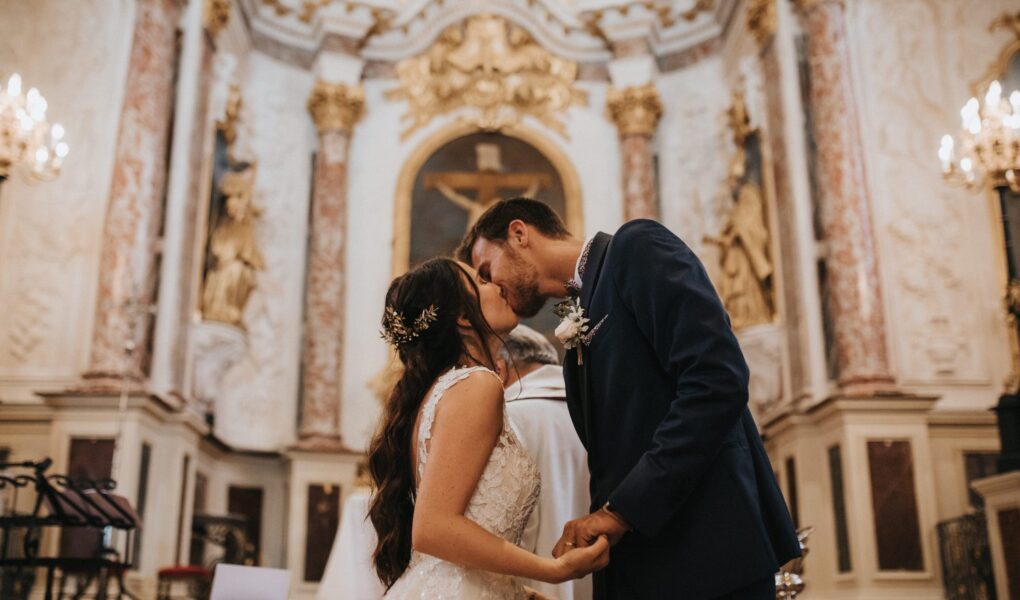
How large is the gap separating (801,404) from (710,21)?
581 centimetres

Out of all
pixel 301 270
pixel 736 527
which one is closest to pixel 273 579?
pixel 736 527

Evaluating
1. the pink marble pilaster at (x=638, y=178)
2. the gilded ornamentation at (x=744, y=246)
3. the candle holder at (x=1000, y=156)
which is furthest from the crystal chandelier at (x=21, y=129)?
the candle holder at (x=1000, y=156)

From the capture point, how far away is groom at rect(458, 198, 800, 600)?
2.54m

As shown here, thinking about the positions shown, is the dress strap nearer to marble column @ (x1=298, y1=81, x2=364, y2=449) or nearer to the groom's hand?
the groom's hand

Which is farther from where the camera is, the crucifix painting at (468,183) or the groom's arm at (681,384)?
the crucifix painting at (468,183)

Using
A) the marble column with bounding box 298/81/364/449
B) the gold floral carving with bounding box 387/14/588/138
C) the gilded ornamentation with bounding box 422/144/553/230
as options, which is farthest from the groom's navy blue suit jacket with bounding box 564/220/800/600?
the gold floral carving with bounding box 387/14/588/138

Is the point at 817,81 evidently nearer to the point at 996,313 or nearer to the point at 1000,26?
the point at 1000,26

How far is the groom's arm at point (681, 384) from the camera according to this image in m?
2.52

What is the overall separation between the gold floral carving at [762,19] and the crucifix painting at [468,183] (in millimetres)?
3327

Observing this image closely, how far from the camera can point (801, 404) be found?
10164 millimetres

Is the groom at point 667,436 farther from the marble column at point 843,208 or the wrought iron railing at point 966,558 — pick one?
the marble column at point 843,208

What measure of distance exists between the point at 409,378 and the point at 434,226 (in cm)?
1051

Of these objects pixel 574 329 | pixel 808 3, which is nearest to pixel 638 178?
pixel 808 3

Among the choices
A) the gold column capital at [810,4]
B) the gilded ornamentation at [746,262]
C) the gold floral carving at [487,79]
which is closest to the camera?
the gold column capital at [810,4]
